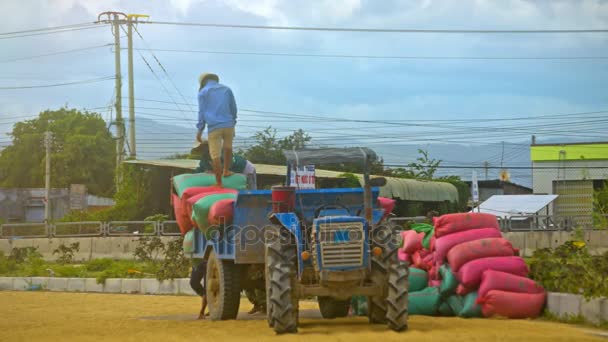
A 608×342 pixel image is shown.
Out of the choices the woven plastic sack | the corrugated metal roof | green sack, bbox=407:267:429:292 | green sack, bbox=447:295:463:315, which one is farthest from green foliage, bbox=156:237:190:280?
the corrugated metal roof

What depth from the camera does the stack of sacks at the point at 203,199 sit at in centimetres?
1279

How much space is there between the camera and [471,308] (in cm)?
1278

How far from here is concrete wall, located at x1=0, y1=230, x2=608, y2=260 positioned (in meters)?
30.0

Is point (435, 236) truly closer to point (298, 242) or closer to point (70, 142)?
point (298, 242)

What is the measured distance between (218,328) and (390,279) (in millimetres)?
2522

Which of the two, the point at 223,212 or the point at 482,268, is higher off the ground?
Answer: the point at 223,212

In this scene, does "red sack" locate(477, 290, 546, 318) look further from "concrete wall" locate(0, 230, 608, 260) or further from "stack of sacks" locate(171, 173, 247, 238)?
"concrete wall" locate(0, 230, 608, 260)

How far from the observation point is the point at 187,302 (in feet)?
59.3

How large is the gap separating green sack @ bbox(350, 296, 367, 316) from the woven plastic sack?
141cm

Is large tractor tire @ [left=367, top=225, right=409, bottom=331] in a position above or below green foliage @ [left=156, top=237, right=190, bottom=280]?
above

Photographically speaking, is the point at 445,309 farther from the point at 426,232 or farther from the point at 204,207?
the point at 204,207

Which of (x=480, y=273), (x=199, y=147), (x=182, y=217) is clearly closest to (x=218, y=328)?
(x=182, y=217)

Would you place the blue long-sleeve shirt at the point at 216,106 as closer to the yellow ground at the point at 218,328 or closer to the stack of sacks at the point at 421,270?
the yellow ground at the point at 218,328

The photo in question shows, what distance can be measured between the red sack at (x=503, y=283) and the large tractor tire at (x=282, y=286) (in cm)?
301
